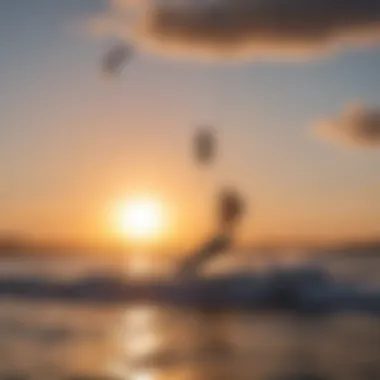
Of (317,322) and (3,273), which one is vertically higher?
(3,273)

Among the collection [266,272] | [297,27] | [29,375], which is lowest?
[29,375]

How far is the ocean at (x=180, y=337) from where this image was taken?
3568mm

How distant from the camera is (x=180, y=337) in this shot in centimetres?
371

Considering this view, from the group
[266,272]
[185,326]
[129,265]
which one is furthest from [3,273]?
[266,272]

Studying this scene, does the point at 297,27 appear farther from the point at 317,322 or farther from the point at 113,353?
the point at 113,353

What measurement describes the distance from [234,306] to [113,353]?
0.57 m

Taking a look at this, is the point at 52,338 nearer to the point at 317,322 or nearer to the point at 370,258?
the point at 317,322

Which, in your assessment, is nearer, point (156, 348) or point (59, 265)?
point (59, 265)

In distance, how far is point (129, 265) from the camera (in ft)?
11.8

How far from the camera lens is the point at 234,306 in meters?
3.64

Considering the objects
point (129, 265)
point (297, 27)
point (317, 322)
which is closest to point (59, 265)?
point (129, 265)

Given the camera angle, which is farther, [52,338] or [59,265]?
[52,338]

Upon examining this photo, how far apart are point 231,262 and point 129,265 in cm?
43

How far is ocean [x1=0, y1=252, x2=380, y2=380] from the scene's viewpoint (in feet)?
11.7
